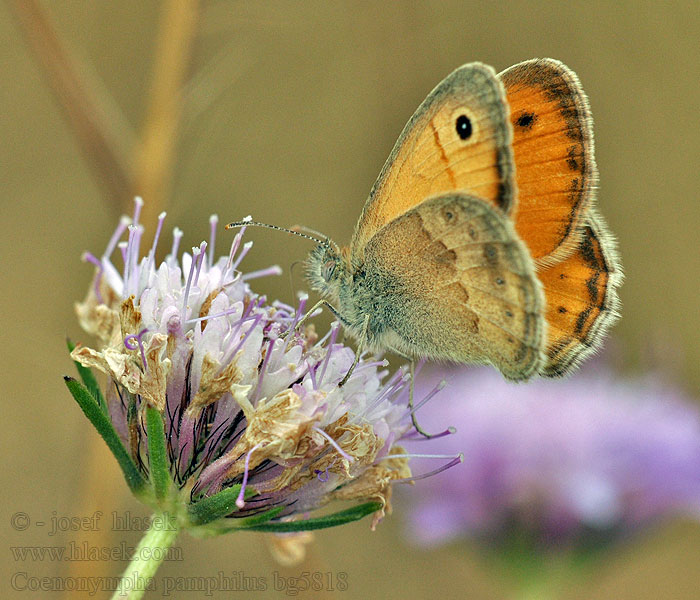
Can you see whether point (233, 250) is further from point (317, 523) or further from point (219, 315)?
point (317, 523)

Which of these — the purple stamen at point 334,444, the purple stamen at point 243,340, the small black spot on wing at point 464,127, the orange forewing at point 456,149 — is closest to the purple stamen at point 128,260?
the purple stamen at point 243,340

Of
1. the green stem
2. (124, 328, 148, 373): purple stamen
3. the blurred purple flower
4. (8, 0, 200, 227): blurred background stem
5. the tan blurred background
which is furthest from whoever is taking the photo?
the tan blurred background

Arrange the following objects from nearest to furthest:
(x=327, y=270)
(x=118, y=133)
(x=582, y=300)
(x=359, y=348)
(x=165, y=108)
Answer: (x=359, y=348) < (x=582, y=300) < (x=327, y=270) < (x=165, y=108) < (x=118, y=133)

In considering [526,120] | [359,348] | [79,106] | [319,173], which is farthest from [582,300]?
[319,173]

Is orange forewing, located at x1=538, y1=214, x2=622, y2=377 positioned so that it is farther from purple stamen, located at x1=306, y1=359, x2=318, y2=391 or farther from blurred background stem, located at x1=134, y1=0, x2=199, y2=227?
blurred background stem, located at x1=134, y1=0, x2=199, y2=227

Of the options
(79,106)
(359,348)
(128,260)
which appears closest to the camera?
(128,260)

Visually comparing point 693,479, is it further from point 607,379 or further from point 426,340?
point 426,340

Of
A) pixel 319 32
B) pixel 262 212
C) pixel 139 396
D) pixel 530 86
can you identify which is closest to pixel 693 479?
pixel 530 86

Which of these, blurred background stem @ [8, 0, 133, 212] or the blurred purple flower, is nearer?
blurred background stem @ [8, 0, 133, 212]

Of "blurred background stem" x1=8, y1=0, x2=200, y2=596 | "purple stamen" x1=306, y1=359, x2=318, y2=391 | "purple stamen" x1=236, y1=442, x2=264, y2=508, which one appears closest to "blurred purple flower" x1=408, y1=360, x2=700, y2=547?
"blurred background stem" x1=8, y1=0, x2=200, y2=596
